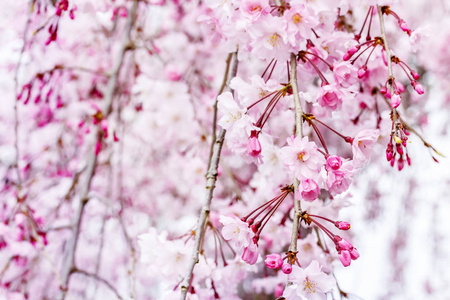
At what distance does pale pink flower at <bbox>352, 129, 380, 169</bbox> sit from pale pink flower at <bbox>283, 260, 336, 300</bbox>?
0.24 metres

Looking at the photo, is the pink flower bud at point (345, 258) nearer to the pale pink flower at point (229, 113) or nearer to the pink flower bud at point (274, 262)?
the pink flower bud at point (274, 262)

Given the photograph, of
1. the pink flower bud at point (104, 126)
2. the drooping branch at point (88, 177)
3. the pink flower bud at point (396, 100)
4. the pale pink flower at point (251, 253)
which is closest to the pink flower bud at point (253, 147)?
the pale pink flower at point (251, 253)

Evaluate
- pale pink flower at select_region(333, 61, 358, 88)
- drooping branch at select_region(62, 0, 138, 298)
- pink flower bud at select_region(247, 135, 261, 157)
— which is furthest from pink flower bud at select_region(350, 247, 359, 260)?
drooping branch at select_region(62, 0, 138, 298)

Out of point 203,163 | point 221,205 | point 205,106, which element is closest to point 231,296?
point 221,205

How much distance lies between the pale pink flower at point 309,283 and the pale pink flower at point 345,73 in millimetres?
443

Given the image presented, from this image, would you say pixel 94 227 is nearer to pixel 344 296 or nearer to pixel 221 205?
pixel 221 205

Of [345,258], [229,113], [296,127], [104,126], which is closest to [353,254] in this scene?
[345,258]

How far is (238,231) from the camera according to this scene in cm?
99

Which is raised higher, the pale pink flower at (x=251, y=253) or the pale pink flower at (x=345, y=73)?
the pale pink flower at (x=345, y=73)

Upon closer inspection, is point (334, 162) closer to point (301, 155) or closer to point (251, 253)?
point (301, 155)

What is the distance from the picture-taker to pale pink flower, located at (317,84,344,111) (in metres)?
1.07

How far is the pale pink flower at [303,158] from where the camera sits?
948 mm

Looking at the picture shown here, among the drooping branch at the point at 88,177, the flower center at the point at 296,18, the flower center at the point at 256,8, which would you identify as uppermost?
the flower center at the point at 256,8

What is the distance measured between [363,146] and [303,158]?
0.53 feet
